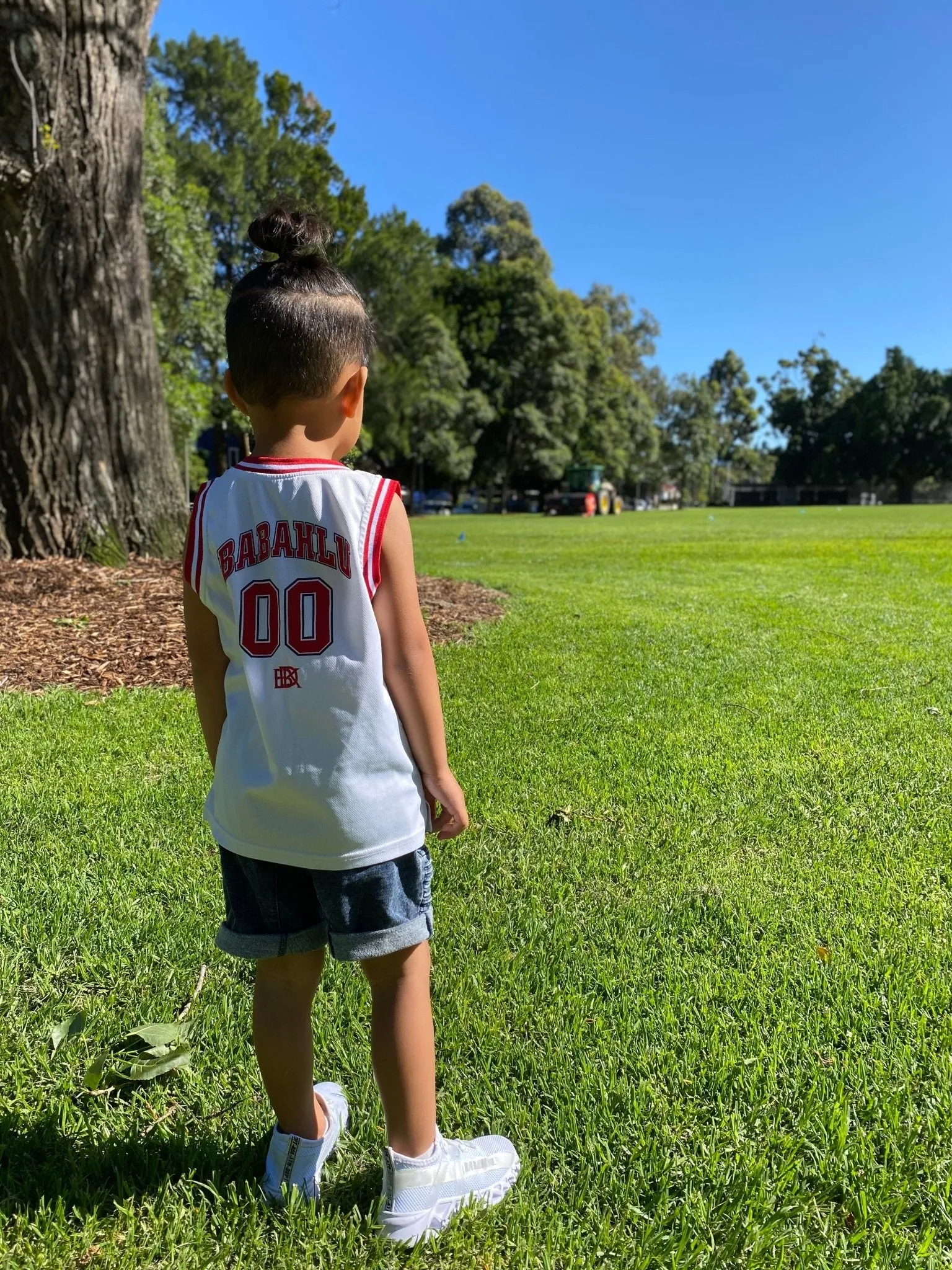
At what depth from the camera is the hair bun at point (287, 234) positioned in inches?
58.4

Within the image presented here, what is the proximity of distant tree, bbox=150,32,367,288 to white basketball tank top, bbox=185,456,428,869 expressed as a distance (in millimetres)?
33407

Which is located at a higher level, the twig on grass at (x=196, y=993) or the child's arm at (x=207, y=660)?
the child's arm at (x=207, y=660)

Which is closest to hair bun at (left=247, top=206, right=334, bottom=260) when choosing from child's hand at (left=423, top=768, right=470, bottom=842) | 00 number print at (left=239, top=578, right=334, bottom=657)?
00 number print at (left=239, top=578, right=334, bottom=657)

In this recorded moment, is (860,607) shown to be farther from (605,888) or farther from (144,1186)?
(144,1186)

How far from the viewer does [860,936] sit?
2367mm

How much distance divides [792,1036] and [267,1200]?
121 cm

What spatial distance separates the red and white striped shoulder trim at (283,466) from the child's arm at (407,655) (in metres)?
0.14

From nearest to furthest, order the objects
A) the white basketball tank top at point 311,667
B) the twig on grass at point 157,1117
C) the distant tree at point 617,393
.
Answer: the white basketball tank top at point 311,667, the twig on grass at point 157,1117, the distant tree at point 617,393

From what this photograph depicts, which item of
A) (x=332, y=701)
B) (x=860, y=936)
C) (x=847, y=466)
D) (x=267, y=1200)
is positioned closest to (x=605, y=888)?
(x=860, y=936)

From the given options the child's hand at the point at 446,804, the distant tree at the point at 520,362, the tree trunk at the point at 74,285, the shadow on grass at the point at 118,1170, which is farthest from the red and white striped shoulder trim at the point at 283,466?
the distant tree at the point at 520,362

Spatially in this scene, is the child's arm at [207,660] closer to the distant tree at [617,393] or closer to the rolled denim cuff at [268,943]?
the rolled denim cuff at [268,943]

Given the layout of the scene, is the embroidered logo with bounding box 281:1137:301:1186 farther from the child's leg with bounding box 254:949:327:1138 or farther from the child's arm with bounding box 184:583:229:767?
the child's arm with bounding box 184:583:229:767

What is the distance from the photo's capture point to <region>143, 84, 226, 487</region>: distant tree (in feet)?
60.8

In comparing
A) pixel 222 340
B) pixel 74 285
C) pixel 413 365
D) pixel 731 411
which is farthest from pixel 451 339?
pixel 731 411
